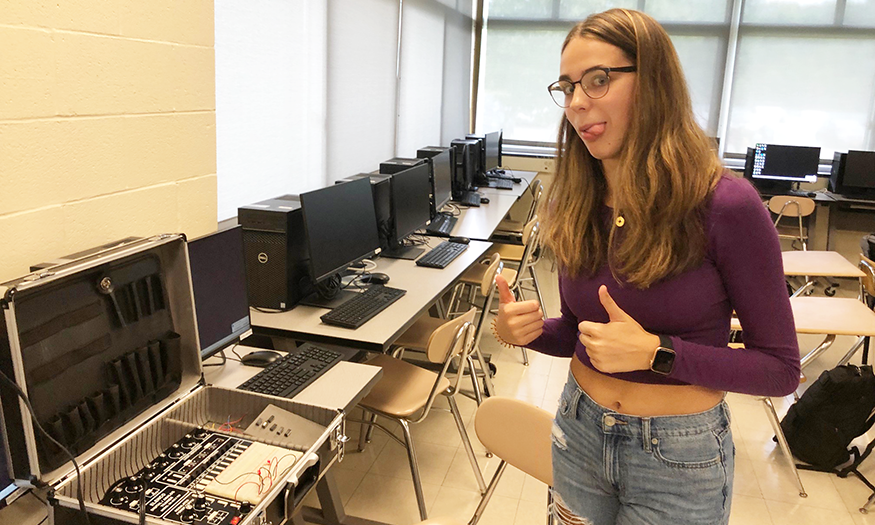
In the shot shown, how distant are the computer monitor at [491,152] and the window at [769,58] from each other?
0.58 m

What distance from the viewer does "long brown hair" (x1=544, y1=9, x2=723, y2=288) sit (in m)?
1.07

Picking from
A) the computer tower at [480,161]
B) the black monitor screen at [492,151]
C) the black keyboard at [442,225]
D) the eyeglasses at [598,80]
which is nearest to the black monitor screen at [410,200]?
the black keyboard at [442,225]

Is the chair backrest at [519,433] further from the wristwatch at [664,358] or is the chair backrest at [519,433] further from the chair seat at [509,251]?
the chair seat at [509,251]

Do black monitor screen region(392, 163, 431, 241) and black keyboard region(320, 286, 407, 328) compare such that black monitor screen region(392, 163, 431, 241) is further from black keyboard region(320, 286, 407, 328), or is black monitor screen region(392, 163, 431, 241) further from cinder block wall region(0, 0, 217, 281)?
cinder block wall region(0, 0, 217, 281)

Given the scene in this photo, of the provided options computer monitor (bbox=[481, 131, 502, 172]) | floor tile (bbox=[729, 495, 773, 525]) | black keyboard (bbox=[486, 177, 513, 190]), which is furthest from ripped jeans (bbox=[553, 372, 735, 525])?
computer monitor (bbox=[481, 131, 502, 172])

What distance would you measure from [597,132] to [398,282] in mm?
2035

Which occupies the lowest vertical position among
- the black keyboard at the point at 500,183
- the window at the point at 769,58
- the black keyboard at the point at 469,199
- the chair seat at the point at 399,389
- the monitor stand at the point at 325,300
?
the chair seat at the point at 399,389

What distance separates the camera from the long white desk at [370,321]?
2.39m

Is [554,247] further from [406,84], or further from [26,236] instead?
[406,84]

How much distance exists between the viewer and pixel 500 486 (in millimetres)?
2820

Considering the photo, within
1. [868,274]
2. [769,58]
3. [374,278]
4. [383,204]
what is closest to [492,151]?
[769,58]

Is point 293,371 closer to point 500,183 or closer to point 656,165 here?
point 656,165

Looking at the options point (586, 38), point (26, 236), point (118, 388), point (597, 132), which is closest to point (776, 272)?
point (597, 132)

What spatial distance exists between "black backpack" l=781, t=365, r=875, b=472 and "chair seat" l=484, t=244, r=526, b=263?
79.6 inches
